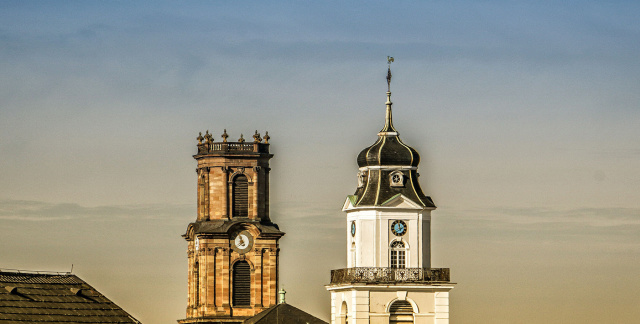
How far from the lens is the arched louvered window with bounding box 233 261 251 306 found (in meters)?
158

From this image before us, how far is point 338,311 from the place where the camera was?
367 ft

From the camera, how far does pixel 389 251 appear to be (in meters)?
111

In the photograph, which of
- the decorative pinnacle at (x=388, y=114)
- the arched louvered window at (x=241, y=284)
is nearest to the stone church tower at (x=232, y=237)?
the arched louvered window at (x=241, y=284)

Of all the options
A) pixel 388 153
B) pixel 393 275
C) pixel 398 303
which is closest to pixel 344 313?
pixel 398 303

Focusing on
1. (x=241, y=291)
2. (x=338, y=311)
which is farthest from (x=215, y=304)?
(x=338, y=311)

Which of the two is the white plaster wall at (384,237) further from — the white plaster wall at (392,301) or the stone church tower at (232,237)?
the stone church tower at (232,237)

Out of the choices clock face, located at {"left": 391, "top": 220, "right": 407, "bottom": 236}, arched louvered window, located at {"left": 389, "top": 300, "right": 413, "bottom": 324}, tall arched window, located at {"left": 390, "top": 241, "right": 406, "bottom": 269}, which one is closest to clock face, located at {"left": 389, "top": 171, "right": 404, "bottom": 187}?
clock face, located at {"left": 391, "top": 220, "right": 407, "bottom": 236}

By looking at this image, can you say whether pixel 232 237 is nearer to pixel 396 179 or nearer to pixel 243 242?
pixel 243 242

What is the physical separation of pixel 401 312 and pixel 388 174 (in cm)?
787

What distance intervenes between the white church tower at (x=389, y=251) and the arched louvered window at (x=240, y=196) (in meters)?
47.6

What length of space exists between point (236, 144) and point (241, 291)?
11.7 m

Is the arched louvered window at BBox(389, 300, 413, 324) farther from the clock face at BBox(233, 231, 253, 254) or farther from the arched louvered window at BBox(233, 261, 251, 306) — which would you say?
the clock face at BBox(233, 231, 253, 254)

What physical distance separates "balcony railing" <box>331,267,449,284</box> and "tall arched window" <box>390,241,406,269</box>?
1.90 ft

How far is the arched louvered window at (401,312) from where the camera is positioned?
360ft
